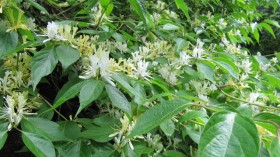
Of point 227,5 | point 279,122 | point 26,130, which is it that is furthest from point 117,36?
point 227,5

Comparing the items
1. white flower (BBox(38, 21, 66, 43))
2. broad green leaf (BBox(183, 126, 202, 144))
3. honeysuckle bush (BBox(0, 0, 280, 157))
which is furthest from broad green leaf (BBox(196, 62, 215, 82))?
white flower (BBox(38, 21, 66, 43))

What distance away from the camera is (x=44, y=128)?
756mm

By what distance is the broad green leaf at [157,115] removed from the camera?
0.50 m

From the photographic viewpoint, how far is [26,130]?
0.74 m

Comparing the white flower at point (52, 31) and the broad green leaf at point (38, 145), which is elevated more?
the white flower at point (52, 31)

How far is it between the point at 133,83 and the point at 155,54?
0.37 metres

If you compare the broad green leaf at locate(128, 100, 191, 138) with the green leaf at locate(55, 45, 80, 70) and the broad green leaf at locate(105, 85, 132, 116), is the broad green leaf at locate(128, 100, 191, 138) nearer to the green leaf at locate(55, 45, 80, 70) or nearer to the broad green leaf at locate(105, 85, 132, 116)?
the broad green leaf at locate(105, 85, 132, 116)

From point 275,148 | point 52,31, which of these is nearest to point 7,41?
point 52,31

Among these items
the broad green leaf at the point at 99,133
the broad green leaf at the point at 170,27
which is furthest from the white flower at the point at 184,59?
the broad green leaf at the point at 99,133

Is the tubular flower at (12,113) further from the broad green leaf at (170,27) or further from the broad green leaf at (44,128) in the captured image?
the broad green leaf at (170,27)

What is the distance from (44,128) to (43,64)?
15 cm

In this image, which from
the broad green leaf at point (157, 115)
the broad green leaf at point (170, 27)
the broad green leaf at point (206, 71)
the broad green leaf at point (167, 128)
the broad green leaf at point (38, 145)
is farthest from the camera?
the broad green leaf at point (170, 27)

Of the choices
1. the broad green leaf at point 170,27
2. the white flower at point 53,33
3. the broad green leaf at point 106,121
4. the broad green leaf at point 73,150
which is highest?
the white flower at point 53,33

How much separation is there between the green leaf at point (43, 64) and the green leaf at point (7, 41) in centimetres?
9
